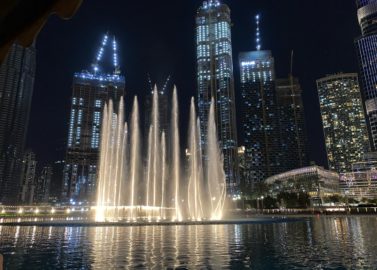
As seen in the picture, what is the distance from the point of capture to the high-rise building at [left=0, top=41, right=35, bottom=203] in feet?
503

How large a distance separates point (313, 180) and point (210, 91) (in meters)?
80.1

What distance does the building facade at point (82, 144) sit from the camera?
170 metres

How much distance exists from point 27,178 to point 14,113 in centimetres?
4449

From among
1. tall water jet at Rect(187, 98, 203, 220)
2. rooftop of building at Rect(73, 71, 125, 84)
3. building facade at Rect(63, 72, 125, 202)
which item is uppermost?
rooftop of building at Rect(73, 71, 125, 84)

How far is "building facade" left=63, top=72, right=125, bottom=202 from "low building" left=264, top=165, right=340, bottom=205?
319ft

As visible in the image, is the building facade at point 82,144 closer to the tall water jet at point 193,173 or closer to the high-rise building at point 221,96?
the high-rise building at point 221,96

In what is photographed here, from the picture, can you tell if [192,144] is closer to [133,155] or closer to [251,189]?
[133,155]

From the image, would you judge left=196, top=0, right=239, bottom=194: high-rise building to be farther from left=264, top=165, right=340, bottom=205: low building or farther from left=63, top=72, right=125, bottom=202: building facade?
left=63, top=72, right=125, bottom=202: building facade

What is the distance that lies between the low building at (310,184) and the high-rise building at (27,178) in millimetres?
139681

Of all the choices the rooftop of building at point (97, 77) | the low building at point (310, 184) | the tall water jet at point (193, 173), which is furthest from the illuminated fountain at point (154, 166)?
the rooftop of building at point (97, 77)

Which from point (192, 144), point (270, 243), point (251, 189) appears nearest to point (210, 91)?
point (251, 189)

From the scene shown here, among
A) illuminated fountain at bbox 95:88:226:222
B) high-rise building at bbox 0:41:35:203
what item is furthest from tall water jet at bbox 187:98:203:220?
high-rise building at bbox 0:41:35:203

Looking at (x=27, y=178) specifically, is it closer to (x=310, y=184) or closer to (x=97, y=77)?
(x=97, y=77)

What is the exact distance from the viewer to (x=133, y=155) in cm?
4716
